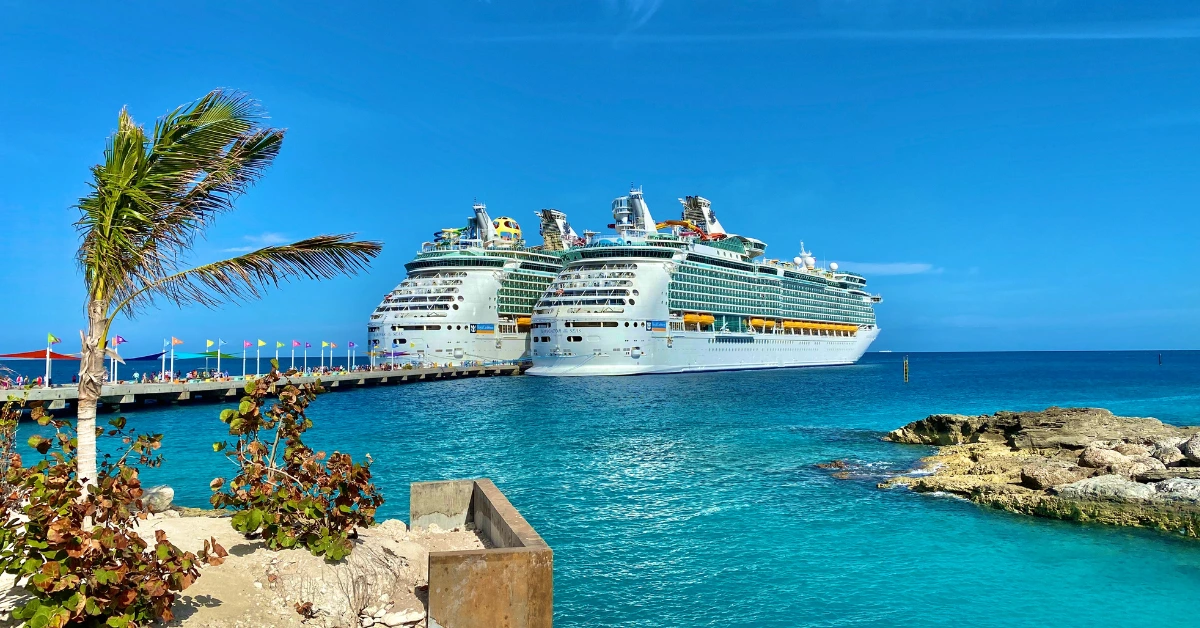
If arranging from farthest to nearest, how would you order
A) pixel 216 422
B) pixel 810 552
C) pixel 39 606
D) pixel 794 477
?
pixel 216 422, pixel 794 477, pixel 810 552, pixel 39 606

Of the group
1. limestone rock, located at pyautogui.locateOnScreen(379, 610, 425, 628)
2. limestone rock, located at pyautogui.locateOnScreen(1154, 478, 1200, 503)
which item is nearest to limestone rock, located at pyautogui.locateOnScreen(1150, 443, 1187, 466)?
limestone rock, located at pyautogui.locateOnScreen(1154, 478, 1200, 503)

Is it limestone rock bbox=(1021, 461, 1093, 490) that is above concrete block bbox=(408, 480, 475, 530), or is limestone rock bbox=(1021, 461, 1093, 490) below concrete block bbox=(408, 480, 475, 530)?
below

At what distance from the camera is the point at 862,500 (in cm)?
1684

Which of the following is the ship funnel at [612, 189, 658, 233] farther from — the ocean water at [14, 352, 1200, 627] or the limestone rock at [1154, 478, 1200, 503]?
the limestone rock at [1154, 478, 1200, 503]

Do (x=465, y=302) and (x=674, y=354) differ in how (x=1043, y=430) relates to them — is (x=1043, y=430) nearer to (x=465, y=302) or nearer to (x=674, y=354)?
(x=674, y=354)

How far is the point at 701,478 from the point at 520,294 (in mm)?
63971

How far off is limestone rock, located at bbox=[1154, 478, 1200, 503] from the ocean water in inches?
70.5

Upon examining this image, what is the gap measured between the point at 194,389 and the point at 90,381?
3902 cm

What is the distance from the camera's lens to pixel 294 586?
22.1ft

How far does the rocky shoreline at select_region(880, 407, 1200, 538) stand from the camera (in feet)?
48.6

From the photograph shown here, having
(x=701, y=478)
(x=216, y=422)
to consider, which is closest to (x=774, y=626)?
(x=701, y=478)

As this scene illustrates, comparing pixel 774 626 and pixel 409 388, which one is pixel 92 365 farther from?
pixel 409 388

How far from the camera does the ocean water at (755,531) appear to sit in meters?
10.3

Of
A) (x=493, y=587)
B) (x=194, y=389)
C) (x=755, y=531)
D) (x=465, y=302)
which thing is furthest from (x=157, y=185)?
(x=465, y=302)
